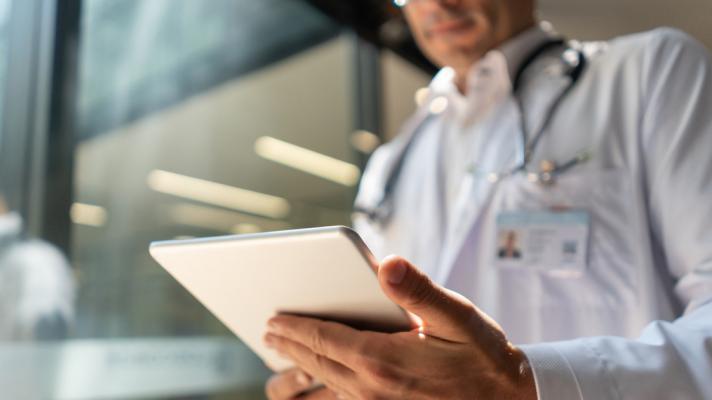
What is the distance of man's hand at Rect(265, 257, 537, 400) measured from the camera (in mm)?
604

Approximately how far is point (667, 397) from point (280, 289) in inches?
19.4

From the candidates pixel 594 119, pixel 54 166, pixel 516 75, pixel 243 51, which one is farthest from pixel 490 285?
pixel 243 51

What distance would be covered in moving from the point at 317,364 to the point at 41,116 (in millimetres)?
1039

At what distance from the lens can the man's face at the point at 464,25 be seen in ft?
4.31

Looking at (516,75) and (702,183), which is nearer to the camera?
(702,183)

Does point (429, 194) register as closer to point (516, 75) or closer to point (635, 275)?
point (516, 75)

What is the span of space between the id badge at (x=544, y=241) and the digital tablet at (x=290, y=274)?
43 centimetres

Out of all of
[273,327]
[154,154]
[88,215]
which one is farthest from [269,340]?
[154,154]

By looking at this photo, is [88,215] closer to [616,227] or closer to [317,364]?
[317,364]

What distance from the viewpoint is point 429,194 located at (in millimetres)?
1352

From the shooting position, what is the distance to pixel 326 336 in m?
0.74

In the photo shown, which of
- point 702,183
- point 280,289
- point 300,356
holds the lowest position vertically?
point 300,356

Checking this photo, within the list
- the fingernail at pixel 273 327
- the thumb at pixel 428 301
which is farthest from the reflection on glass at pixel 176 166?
the thumb at pixel 428 301

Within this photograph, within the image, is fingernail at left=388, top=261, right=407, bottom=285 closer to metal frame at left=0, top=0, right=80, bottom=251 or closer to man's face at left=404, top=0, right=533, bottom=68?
man's face at left=404, top=0, right=533, bottom=68
